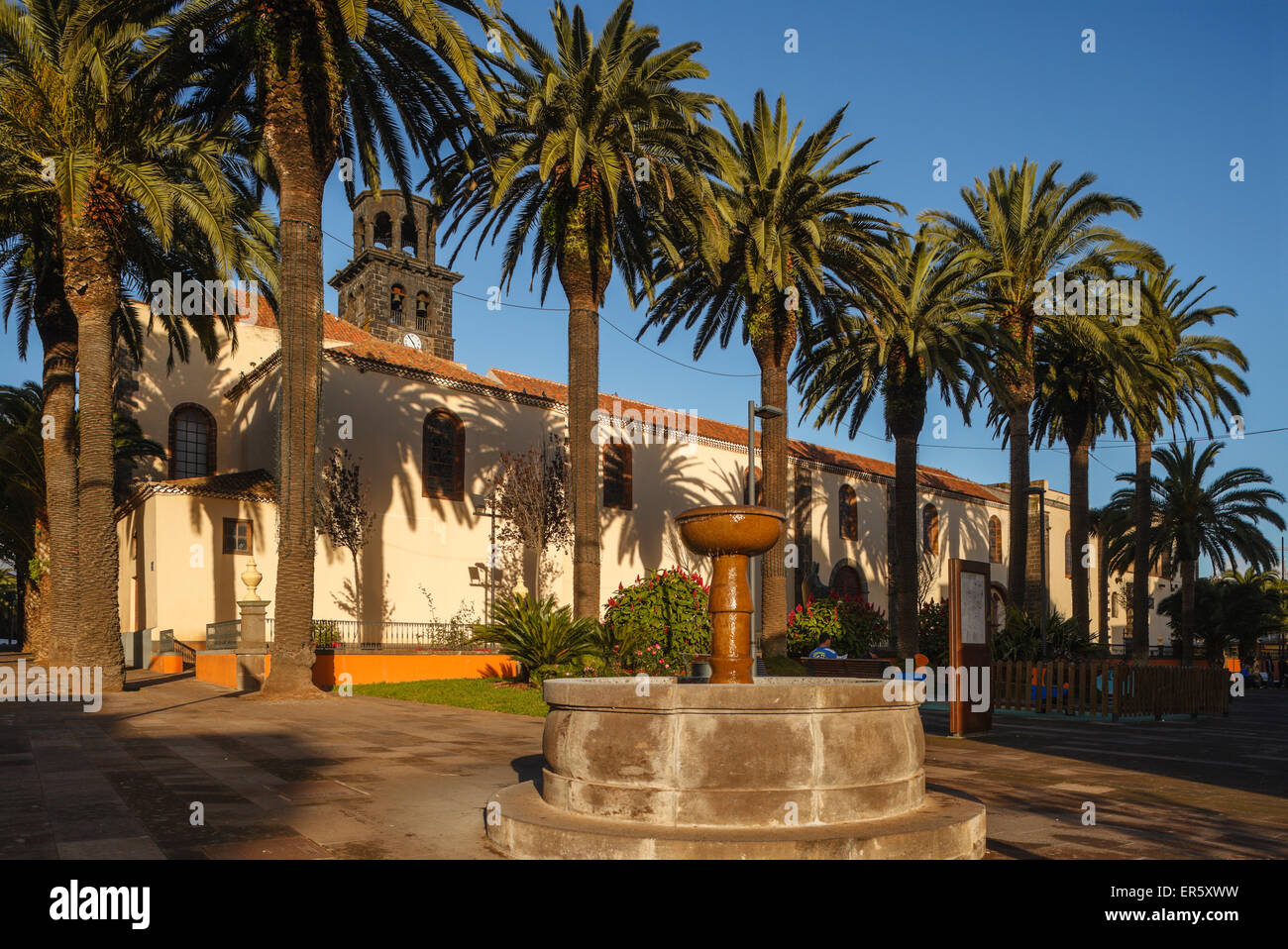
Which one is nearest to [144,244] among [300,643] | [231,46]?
[231,46]

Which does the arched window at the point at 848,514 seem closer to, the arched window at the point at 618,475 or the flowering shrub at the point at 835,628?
the arched window at the point at 618,475

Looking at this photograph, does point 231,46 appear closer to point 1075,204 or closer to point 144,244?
point 144,244

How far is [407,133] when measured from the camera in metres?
18.0

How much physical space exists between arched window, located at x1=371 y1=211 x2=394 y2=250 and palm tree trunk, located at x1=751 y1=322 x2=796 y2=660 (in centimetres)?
2705

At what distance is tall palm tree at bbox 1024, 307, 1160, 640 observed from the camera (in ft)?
89.4

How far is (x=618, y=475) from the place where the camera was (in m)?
34.6

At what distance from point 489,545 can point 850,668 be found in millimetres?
14930

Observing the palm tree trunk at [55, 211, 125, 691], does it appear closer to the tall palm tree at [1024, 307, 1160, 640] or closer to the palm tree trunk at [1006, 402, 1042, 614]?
the palm tree trunk at [1006, 402, 1042, 614]

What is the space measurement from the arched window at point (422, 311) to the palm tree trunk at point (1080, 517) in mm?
28572

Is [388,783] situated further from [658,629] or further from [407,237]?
[407,237]

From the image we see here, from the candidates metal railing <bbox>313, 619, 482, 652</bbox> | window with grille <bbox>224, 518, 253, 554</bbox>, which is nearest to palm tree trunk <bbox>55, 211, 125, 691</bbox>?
metal railing <bbox>313, 619, 482, 652</bbox>

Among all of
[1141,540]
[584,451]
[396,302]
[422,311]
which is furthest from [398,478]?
[1141,540]
